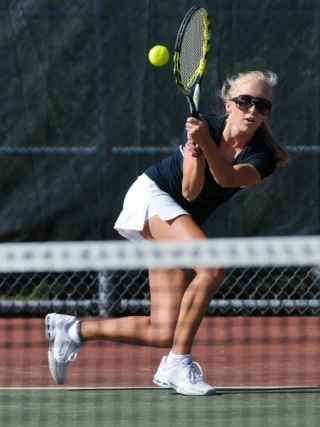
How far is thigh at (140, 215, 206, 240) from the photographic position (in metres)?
4.45

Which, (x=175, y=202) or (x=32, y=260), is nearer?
(x=32, y=260)

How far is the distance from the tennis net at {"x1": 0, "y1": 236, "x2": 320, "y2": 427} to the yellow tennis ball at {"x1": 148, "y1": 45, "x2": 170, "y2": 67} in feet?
3.67

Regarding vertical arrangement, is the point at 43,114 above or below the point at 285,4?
below

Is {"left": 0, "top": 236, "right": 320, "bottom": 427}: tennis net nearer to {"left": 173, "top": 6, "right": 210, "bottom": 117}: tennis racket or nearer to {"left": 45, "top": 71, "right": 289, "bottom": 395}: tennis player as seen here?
{"left": 45, "top": 71, "right": 289, "bottom": 395}: tennis player

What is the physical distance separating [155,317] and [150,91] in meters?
2.53

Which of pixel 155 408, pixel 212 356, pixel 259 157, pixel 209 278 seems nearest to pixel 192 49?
pixel 259 157

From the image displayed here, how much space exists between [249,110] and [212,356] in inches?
64.6

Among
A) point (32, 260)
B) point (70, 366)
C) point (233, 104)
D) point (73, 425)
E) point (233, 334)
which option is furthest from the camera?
point (233, 334)

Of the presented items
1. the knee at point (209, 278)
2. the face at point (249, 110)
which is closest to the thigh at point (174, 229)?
the knee at point (209, 278)

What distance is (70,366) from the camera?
212 inches

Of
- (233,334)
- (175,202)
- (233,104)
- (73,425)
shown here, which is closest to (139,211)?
(175,202)

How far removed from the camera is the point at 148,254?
346cm

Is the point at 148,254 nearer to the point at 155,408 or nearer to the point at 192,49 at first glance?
the point at 155,408

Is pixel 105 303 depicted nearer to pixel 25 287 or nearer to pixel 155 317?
pixel 25 287
